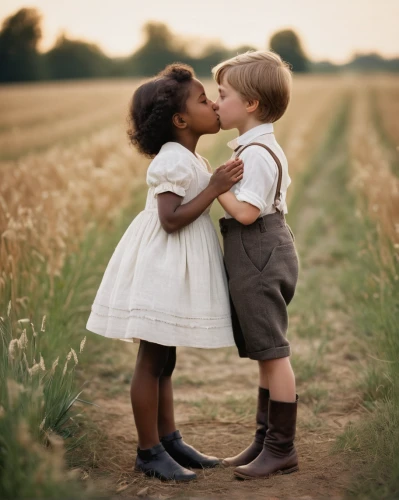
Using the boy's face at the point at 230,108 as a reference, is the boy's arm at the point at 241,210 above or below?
below

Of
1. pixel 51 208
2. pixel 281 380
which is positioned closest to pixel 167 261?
pixel 281 380

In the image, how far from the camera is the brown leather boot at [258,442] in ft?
10.6

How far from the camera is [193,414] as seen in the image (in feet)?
13.1

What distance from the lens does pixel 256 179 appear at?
2.92 metres

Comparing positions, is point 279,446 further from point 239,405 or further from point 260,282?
point 239,405

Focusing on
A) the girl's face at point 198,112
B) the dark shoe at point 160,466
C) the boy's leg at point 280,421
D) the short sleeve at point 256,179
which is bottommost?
the dark shoe at point 160,466

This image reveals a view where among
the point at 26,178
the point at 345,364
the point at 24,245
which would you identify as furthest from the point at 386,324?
the point at 26,178

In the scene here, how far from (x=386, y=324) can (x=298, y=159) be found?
29.0ft

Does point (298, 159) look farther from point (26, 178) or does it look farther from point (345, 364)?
point (345, 364)

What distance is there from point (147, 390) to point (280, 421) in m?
0.63

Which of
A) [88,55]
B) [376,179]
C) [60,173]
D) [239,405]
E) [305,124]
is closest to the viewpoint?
[239,405]

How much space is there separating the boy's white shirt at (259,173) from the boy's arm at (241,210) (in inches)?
0.9

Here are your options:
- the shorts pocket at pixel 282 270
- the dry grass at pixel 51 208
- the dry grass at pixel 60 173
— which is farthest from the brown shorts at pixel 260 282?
the dry grass at pixel 51 208

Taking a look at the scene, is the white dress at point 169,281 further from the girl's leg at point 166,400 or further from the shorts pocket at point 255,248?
the girl's leg at point 166,400
